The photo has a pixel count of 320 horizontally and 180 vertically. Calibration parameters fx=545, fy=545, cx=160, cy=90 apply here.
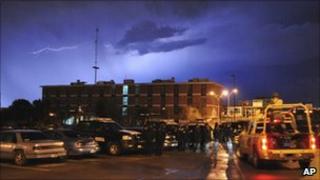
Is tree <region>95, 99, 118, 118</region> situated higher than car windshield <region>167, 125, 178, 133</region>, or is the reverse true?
tree <region>95, 99, 118, 118</region>

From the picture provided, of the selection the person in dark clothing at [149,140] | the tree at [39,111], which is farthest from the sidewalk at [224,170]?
the tree at [39,111]

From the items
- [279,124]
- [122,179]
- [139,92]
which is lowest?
[122,179]

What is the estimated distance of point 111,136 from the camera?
28344 mm

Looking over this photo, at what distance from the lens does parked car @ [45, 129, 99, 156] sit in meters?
25.4

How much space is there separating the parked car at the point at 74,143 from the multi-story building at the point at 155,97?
110239 mm

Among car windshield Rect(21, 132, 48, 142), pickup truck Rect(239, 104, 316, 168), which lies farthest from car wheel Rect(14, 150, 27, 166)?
pickup truck Rect(239, 104, 316, 168)

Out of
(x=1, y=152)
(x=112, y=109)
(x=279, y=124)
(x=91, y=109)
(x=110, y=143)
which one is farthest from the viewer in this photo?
(x=91, y=109)

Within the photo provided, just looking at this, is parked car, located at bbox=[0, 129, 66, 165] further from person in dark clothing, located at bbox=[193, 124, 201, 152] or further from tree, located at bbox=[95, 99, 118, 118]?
tree, located at bbox=[95, 99, 118, 118]

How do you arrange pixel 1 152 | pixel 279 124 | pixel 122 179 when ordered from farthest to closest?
pixel 1 152 → pixel 279 124 → pixel 122 179

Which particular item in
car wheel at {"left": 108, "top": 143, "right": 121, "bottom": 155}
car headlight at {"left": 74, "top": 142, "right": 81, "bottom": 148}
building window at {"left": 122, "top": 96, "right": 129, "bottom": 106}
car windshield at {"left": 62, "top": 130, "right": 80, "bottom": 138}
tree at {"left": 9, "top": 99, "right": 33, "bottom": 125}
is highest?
building window at {"left": 122, "top": 96, "right": 129, "bottom": 106}

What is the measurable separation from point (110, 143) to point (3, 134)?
6.23 metres

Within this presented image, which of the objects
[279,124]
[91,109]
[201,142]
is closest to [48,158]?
[279,124]

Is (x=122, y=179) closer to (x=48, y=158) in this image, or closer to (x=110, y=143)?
(x=48, y=158)

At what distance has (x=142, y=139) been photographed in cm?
2870
